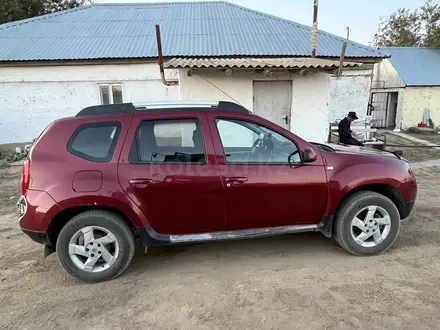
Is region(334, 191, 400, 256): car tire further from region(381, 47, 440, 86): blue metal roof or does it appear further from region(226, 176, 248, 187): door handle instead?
region(381, 47, 440, 86): blue metal roof

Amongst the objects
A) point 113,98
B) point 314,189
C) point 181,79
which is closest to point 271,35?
point 181,79

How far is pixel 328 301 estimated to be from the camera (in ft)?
8.68

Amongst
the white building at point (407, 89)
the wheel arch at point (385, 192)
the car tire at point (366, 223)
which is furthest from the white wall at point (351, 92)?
the car tire at point (366, 223)

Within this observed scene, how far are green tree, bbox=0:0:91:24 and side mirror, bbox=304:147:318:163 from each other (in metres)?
20.5

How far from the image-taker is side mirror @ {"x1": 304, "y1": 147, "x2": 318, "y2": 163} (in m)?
3.17

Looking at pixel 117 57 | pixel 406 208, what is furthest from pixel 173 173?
pixel 117 57

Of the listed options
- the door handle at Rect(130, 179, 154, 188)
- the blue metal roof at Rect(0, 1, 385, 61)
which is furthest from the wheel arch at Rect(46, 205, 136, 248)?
the blue metal roof at Rect(0, 1, 385, 61)

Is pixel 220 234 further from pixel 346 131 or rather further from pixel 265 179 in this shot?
pixel 346 131

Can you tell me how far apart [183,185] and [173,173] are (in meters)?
0.16

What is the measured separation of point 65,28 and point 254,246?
13.0m

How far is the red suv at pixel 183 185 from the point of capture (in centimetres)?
289

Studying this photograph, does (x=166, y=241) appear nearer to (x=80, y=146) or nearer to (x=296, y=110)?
(x=80, y=146)

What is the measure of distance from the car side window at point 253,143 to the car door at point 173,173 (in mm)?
221

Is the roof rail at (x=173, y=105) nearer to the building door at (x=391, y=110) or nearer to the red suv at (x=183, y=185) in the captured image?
the red suv at (x=183, y=185)
